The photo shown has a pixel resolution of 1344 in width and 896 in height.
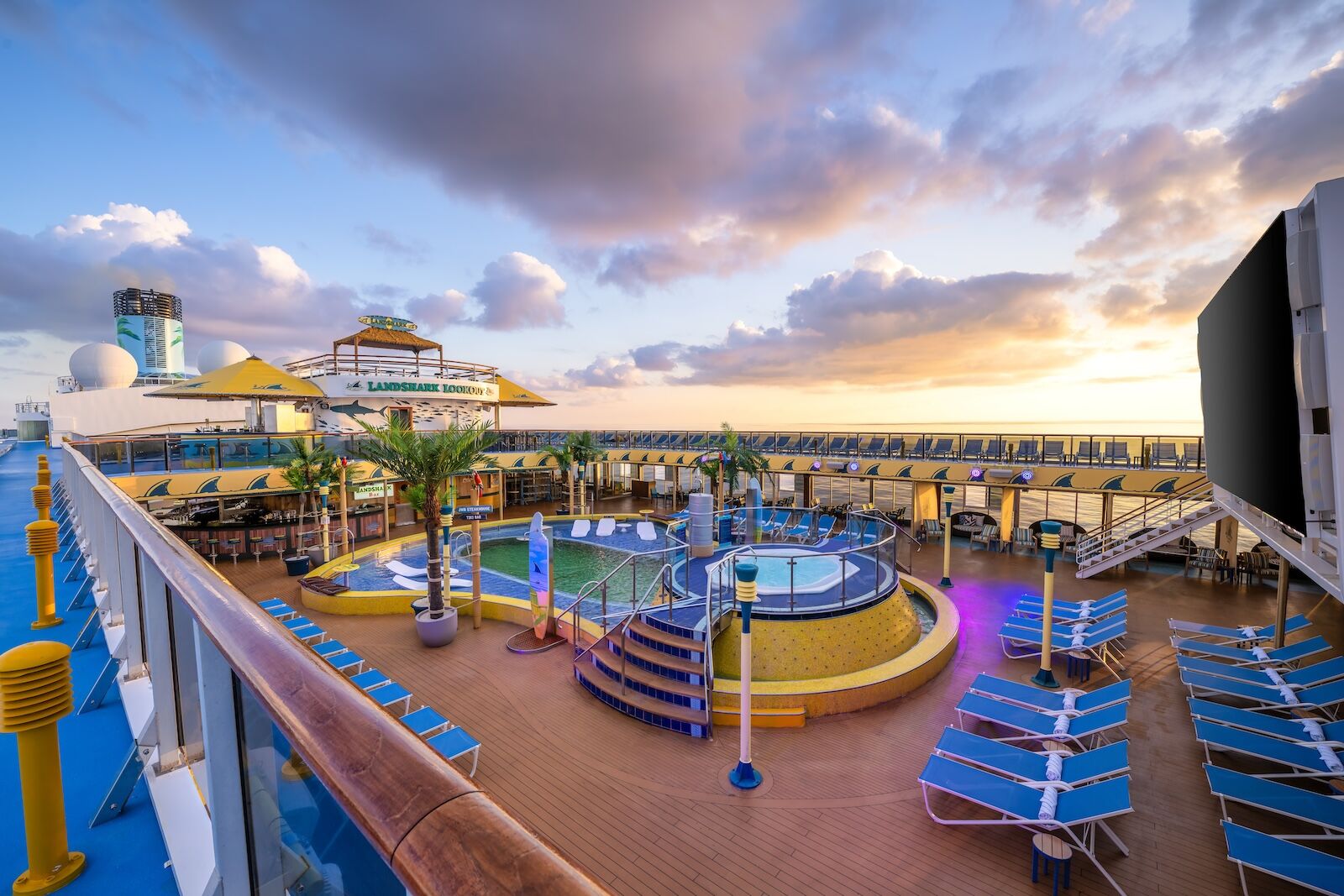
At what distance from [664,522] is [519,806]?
675 inches

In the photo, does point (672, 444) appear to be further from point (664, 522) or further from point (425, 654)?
point (425, 654)

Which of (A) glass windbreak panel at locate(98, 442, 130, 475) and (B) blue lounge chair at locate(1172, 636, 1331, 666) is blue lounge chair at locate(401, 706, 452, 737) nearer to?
(B) blue lounge chair at locate(1172, 636, 1331, 666)

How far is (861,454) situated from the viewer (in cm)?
2464

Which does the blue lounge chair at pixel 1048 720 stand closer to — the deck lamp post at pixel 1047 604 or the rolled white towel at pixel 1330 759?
the deck lamp post at pixel 1047 604

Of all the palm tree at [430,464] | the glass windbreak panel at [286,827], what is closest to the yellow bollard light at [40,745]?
the glass windbreak panel at [286,827]

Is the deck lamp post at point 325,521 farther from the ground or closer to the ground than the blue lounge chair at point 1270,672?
farther from the ground

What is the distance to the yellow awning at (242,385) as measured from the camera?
2142cm

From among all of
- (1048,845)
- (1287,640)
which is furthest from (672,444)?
(1048,845)

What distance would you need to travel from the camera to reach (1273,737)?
726cm

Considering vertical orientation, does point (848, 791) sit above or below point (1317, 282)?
below

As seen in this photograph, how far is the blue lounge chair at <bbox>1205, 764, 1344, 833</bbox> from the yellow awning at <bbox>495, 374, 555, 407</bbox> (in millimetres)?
30450

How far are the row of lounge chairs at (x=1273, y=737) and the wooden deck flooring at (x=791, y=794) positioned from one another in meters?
0.51

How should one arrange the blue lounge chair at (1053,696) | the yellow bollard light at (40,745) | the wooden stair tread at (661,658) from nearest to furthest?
the yellow bollard light at (40,745) < the blue lounge chair at (1053,696) < the wooden stair tread at (661,658)

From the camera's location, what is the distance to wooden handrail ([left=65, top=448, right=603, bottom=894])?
0.58 metres
